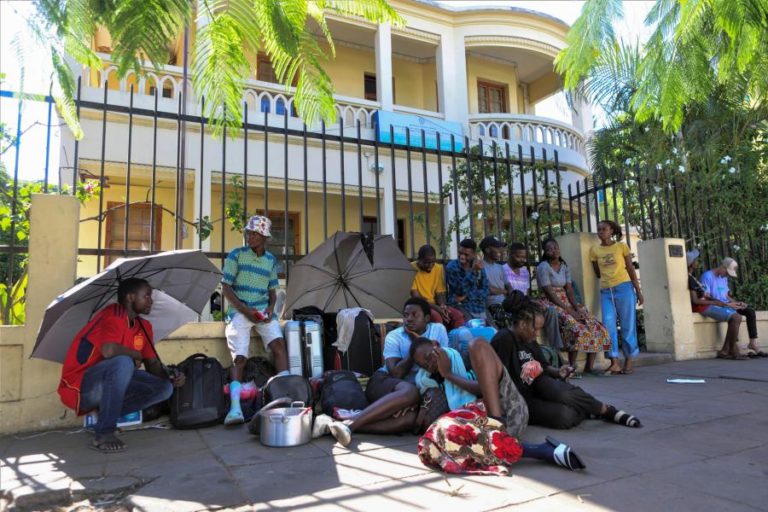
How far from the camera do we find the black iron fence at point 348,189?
7.00m

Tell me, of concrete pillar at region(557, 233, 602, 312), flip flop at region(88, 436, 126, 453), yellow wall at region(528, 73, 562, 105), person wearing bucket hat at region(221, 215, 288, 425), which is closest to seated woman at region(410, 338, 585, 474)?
person wearing bucket hat at region(221, 215, 288, 425)

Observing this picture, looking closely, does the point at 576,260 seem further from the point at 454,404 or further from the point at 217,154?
the point at 217,154

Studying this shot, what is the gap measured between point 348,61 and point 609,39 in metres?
10.6

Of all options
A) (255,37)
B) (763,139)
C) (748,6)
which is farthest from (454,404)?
(763,139)

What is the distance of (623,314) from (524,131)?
7292 millimetres

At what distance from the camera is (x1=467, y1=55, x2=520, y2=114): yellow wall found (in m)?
15.5

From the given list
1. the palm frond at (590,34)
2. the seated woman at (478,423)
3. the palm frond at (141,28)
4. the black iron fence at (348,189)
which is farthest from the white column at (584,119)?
the palm frond at (141,28)

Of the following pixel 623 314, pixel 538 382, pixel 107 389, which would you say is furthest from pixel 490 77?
pixel 107 389

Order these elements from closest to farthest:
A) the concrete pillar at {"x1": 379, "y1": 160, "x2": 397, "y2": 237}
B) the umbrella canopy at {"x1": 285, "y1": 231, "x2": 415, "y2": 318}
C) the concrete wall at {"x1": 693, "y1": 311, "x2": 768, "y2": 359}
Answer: the umbrella canopy at {"x1": 285, "y1": 231, "x2": 415, "y2": 318}
the concrete wall at {"x1": 693, "y1": 311, "x2": 768, "y2": 359}
the concrete pillar at {"x1": 379, "y1": 160, "x2": 397, "y2": 237}

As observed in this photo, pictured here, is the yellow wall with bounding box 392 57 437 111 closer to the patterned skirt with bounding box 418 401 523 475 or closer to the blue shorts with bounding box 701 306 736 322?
the blue shorts with bounding box 701 306 736 322

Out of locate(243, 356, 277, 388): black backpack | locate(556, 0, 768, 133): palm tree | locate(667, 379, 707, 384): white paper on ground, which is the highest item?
locate(556, 0, 768, 133): palm tree

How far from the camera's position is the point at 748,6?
12.1 feet

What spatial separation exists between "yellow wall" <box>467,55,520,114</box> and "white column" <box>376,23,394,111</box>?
328 centimetres

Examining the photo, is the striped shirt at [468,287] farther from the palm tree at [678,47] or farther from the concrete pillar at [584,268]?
the palm tree at [678,47]
